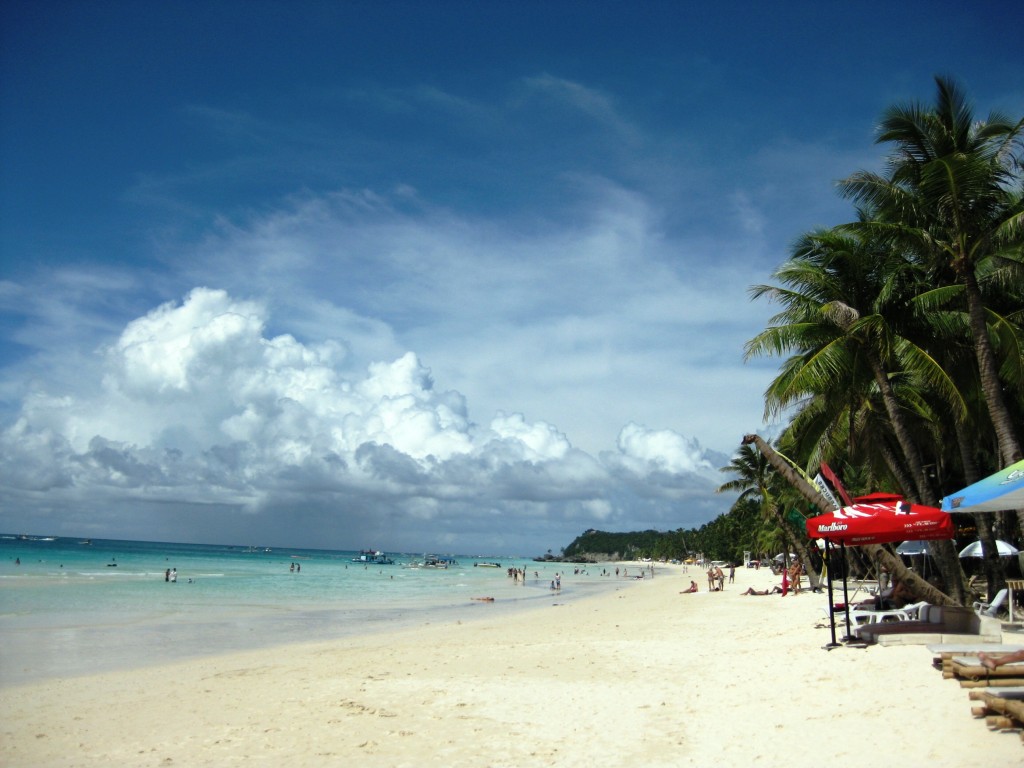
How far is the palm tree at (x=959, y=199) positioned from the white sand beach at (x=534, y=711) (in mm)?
5371

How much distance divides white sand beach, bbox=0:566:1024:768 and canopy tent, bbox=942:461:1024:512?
1.87 metres

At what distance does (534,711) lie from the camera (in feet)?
26.8

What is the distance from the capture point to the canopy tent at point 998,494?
→ 750cm

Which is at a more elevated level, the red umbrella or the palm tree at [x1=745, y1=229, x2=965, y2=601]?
the palm tree at [x1=745, y1=229, x2=965, y2=601]

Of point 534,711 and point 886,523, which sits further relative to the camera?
point 886,523


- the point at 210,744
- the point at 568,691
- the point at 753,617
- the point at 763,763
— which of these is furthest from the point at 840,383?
the point at 210,744

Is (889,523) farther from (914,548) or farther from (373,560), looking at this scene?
(373,560)

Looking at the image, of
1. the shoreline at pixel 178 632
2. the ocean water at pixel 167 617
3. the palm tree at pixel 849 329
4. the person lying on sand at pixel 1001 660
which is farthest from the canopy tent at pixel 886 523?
the ocean water at pixel 167 617

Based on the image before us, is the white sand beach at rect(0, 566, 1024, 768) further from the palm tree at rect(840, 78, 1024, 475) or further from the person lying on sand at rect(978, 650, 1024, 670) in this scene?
the palm tree at rect(840, 78, 1024, 475)

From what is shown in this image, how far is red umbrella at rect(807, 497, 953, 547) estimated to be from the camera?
9586 millimetres

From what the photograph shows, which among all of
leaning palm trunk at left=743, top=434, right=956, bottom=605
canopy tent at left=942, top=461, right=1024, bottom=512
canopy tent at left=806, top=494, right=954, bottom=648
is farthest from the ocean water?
canopy tent at left=942, top=461, right=1024, bottom=512

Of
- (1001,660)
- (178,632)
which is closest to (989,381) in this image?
(1001,660)

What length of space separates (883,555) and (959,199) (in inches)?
236

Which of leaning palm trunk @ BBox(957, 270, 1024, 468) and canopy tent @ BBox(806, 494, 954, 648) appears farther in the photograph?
leaning palm trunk @ BBox(957, 270, 1024, 468)
